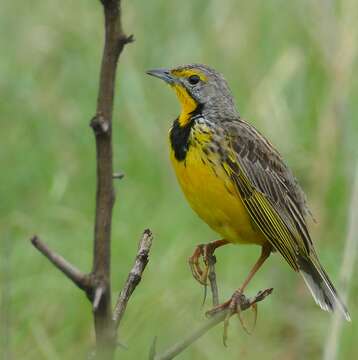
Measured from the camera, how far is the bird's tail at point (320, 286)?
368cm

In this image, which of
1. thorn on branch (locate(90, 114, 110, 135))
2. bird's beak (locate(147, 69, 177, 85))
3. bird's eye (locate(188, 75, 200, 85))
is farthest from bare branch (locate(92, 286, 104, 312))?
bird's eye (locate(188, 75, 200, 85))

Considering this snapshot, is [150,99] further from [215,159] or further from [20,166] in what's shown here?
[215,159]

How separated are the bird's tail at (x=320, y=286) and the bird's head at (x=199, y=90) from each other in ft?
2.32

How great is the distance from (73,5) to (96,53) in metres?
0.48

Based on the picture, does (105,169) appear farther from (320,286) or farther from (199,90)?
(199,90)

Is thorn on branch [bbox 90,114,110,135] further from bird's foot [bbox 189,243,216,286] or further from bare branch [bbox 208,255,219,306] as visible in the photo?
bird's foot [bbox 189,243,216,286]

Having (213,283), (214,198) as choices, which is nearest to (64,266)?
(213,283)

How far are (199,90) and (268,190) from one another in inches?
18.7

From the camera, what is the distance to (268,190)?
4.06m

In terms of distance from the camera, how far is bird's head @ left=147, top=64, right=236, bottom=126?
4.14 metres

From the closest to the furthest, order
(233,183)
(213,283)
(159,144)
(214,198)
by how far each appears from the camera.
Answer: (213,283), (214,198), (233,183), (159,144)

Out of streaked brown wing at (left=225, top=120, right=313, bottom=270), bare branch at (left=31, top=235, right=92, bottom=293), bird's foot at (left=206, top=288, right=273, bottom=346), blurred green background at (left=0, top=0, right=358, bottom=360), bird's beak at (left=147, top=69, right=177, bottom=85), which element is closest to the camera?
bare branch at (left=31, top=235, right=92, bottom=293)

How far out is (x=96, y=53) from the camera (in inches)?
242

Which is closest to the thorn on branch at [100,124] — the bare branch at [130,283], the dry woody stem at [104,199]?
the dry woody stem at [104,199]
